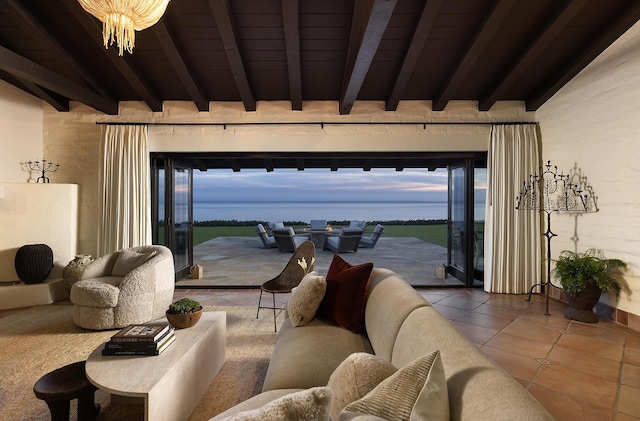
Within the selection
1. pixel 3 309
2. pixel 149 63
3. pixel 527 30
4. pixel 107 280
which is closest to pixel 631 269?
pixel 527 30

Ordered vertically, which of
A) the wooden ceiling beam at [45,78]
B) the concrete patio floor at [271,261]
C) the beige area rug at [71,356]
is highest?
the wooden ceiling beam at [45,78]

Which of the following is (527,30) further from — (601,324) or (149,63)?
(149,63)

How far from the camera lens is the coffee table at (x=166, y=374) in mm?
1694

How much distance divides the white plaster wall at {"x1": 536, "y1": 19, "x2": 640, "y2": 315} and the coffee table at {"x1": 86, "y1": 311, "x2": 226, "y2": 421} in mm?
4114

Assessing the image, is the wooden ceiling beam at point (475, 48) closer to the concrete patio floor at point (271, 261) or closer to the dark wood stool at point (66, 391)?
the concrete patio floor at point (271, 261)

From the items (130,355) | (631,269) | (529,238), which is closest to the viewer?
(130,355)

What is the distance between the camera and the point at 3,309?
4164 mm

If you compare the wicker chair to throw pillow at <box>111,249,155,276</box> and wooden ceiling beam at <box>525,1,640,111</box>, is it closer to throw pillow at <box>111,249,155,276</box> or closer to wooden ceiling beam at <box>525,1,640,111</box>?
throw pillow at <box>111,249,155,276</box>

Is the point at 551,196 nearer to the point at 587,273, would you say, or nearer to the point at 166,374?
the point at 587,273

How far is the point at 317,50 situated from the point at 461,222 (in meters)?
3.34

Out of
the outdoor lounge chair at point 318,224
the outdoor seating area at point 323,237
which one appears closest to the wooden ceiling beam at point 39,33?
the outdoor seating area at point 323,237

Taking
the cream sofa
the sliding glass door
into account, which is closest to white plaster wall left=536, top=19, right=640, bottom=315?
the sliding glass door

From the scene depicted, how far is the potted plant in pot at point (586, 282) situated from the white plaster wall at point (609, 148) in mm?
142

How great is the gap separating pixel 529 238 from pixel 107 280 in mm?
5292
